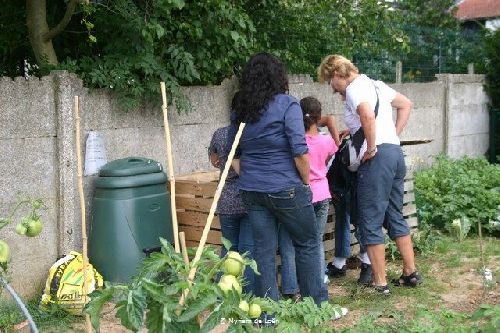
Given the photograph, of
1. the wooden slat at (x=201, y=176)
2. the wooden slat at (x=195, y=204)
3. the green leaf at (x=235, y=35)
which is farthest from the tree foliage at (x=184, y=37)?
the wooden slat at (x=195, y=204)

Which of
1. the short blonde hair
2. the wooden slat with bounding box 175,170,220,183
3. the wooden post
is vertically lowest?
the wooden slat with bounding box 175,170,220,183

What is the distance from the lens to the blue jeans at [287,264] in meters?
5.22

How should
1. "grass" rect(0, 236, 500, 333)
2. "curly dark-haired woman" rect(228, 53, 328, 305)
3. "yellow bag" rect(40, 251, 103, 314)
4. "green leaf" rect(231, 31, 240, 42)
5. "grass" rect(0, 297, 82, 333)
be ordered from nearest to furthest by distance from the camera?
1. "curly dark-haired woman" rect(228, 53, 328, 305)
2. "grass" rect(0, 236, 500, 333)
3. "grass" rect(0, 297, 82, 333)
4. "yellow bag" rect(40, 251, 103, 314)
5. "green leaf" rect(231, 31, 240, 42)

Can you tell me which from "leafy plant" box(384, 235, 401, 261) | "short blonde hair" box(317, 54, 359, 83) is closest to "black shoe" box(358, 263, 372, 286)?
"leafy plant" box(384, 235, 401, 261)

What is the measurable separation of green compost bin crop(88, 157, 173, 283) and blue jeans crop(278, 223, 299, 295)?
3.49 ft

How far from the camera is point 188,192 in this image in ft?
20.5

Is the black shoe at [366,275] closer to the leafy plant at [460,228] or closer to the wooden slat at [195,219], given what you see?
the wooden slat at [195,219]

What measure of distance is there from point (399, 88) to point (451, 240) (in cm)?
302

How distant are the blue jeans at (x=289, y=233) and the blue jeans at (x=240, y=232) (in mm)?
216

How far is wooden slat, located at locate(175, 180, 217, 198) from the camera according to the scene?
20.0 ft

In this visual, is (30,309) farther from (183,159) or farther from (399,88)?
(399,88)

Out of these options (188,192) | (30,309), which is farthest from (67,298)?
(188,192)

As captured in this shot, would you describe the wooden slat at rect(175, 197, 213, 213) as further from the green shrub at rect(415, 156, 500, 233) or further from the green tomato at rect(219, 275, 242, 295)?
the green tomato at rect(219, 275, 242, 295)

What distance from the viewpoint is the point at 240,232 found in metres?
5.37
